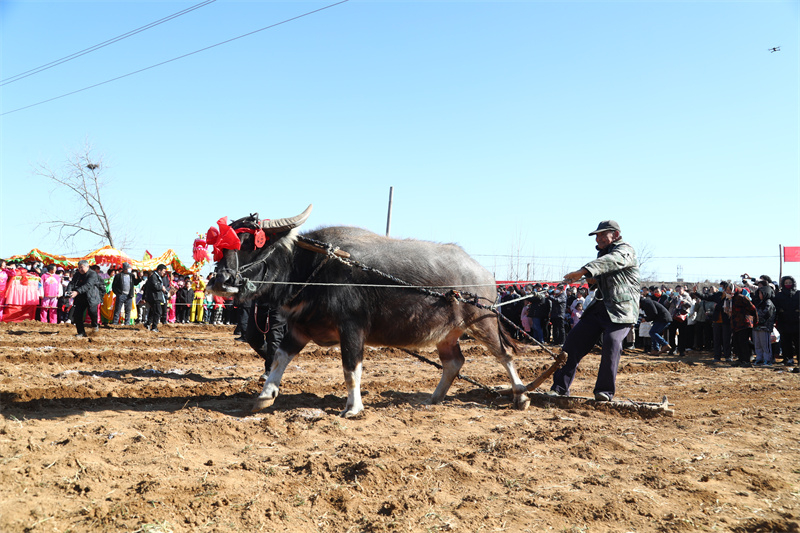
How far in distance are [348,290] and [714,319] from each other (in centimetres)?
1163

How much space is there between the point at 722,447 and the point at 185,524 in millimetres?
4696

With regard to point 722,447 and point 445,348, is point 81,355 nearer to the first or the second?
point 445,348

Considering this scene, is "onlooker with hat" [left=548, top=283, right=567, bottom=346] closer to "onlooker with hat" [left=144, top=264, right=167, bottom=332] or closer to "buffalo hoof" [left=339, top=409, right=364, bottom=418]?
"onlooker with hat" [left=144, top=264, right=167, bottom=332]

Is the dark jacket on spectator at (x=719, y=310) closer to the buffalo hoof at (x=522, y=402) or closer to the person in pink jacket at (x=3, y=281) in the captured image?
the buffalo hoof at (x=522, y=402)

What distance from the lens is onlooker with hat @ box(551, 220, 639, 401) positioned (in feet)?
22.4

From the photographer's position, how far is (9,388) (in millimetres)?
7523

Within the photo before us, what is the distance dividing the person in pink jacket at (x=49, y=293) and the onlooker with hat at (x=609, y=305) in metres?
17.9

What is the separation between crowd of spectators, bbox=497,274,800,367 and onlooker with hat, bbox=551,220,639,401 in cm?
321

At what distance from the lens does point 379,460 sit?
475 centimetres

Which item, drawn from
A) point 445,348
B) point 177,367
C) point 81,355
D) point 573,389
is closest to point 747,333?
point 573,389

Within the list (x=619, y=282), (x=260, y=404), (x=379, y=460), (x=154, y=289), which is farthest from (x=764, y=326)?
(x=154, y=289)

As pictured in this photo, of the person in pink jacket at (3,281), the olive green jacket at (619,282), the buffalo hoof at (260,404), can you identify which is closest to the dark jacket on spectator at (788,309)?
the olive green jacket at (619,282)

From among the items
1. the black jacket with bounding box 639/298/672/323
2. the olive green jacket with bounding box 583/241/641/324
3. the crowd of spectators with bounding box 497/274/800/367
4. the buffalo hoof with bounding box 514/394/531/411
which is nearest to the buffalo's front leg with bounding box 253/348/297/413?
the buffalo hoof with bounding box 514/394/531/411

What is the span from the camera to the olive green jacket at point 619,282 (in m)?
6.78
